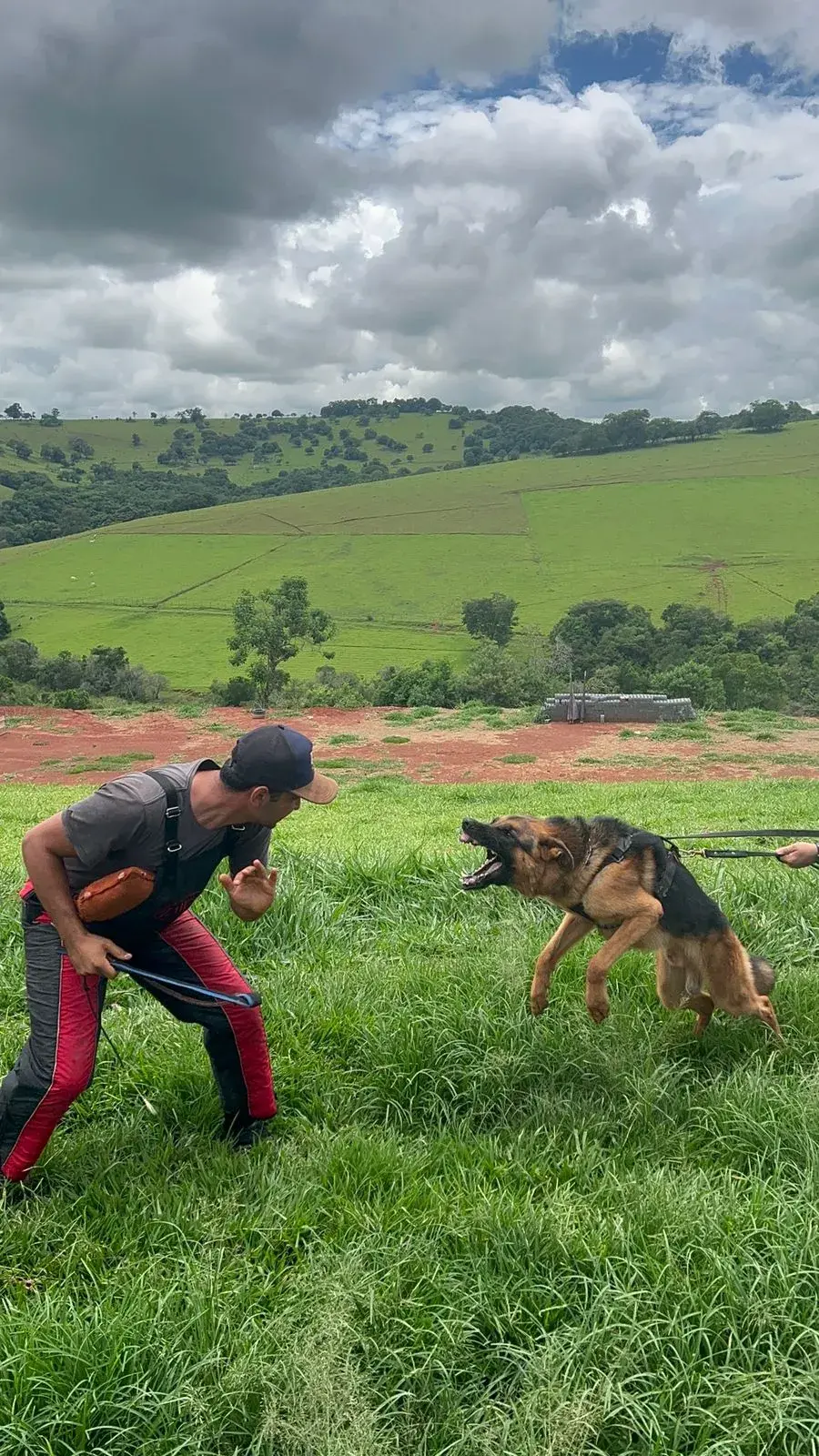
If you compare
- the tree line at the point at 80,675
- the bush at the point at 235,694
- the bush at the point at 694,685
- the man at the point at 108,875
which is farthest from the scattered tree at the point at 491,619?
the man at the point at 108,875

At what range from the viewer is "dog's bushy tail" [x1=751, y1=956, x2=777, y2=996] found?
15.2 feet

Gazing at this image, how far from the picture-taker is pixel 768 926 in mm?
5941

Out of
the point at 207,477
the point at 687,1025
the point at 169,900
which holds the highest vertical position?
the point at 207,477

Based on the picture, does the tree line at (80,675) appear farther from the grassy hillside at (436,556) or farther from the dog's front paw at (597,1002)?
the dog's front paw at (597,1002)

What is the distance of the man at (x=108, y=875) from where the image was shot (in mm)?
3355

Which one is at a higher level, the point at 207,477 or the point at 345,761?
the point at 207,477

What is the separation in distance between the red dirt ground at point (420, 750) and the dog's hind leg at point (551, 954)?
16.6 metres

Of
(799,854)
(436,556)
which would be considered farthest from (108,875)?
(436,556)

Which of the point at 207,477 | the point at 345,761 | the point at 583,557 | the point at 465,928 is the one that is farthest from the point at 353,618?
the point at 207,477

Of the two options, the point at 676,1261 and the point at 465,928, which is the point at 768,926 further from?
the point at 676,1261

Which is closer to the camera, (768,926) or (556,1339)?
(556,1339)

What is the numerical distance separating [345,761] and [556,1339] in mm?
22415

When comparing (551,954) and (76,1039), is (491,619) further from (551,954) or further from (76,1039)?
(76,1039)

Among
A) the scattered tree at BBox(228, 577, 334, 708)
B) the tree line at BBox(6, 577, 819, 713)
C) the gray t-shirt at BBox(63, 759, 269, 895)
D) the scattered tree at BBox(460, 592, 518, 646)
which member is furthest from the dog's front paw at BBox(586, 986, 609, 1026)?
the scattered tree at BBox(460, 592, 518, 646)
